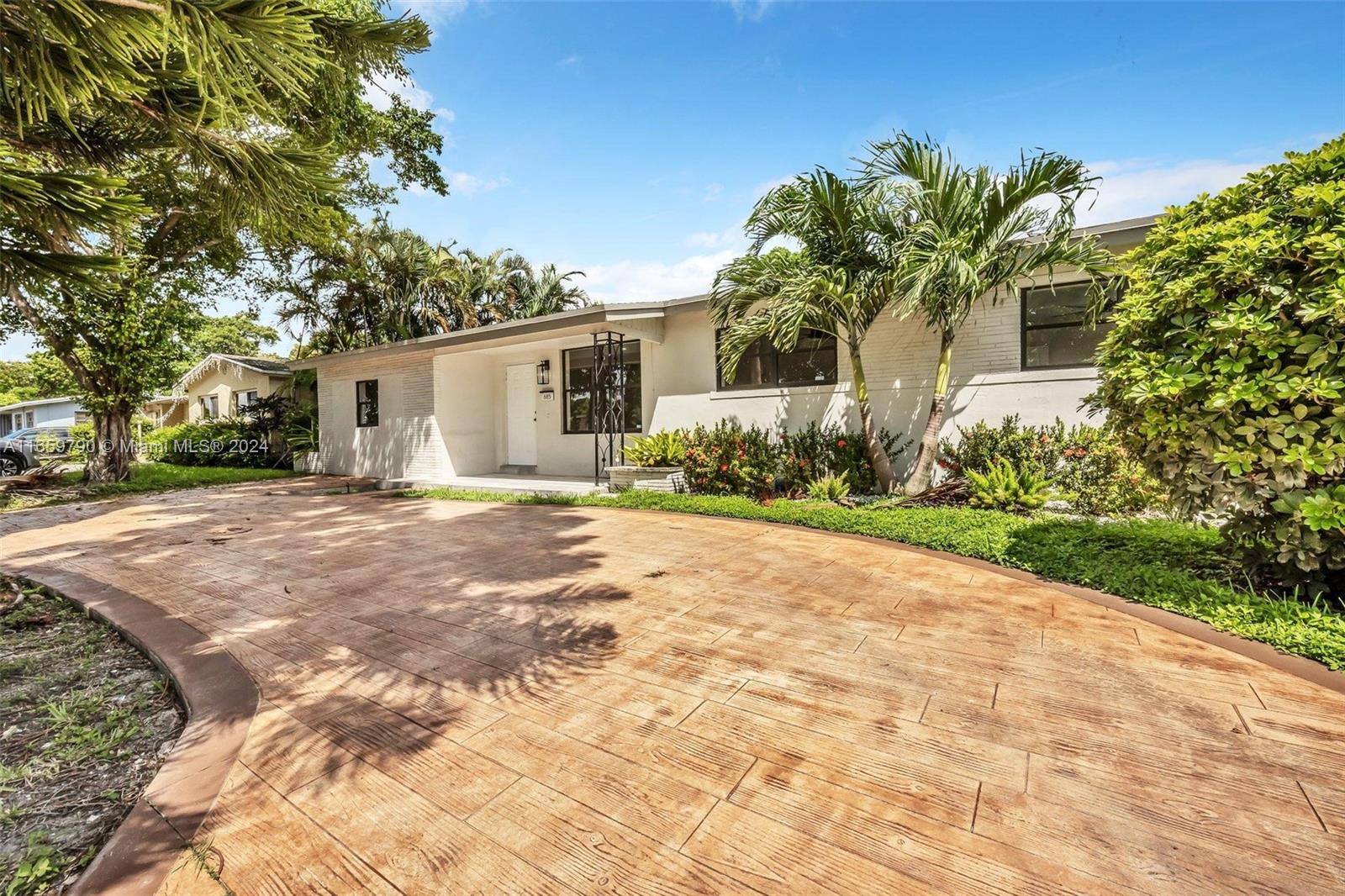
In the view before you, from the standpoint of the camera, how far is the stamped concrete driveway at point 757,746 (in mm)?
1553

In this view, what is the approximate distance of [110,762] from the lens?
2.16 m

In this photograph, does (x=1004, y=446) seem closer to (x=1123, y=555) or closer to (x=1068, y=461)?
(x=1068, y=461)

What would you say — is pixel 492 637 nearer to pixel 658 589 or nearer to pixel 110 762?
pixel 658 589

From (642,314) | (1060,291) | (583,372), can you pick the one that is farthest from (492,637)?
(583,372)

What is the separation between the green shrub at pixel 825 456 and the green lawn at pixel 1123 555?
89 centimetres

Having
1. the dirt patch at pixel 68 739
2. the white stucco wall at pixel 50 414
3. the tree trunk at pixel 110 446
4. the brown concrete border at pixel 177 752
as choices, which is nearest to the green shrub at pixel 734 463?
the brown concrete border at pixel 177 752

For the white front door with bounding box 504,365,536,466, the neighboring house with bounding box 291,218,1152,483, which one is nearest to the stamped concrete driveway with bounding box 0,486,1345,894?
the neighboring house with bounding box 291,218,1152,483

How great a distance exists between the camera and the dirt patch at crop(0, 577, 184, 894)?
5.61 feet

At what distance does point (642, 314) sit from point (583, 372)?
9.39ft

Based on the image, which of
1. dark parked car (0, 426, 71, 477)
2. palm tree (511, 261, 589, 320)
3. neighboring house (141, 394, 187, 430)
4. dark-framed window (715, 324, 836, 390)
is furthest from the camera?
neighboring house (141, 394, 187, 430)

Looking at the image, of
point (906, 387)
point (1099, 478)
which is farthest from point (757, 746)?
point (906, 387)

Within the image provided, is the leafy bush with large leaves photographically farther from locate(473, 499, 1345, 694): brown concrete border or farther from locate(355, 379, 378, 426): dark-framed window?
locate(355, 379, 378, 426): dark-framed window

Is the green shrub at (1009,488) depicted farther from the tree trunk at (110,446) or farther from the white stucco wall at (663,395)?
the tree trunk at (110,446)

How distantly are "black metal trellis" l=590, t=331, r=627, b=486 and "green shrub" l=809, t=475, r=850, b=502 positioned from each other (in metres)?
3.79
